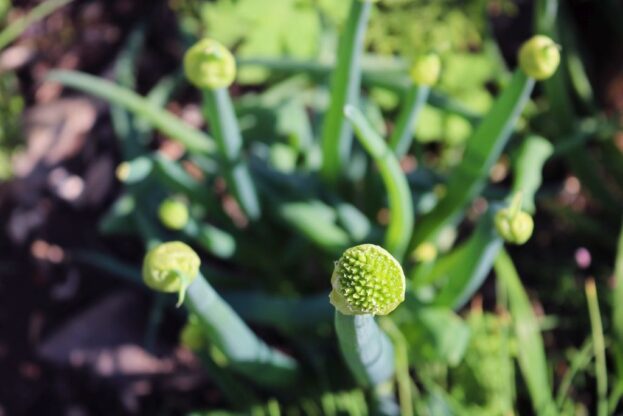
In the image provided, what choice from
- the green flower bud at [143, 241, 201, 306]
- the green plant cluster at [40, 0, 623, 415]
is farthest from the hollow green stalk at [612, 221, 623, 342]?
the green flower bud at [143, 241, 201, 306]

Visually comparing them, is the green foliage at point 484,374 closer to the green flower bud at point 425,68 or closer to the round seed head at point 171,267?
the green flower bud at point 425,68

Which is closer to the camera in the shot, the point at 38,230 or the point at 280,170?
the point at 280,170

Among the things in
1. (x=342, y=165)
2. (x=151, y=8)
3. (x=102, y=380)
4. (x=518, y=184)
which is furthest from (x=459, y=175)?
(x=151, y=8)

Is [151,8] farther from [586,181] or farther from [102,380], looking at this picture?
[586,181]

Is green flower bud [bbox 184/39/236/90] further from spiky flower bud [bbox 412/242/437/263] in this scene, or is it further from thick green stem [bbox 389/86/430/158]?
spiky flower bud [bbox 412/242/437/263]

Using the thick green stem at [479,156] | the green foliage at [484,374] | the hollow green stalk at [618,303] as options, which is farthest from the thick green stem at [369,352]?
the hollow green stalk at [618,303]

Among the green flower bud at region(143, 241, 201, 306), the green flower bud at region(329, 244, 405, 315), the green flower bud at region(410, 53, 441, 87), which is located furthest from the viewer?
the green flower bud at region(410, 53, 441, 87)
